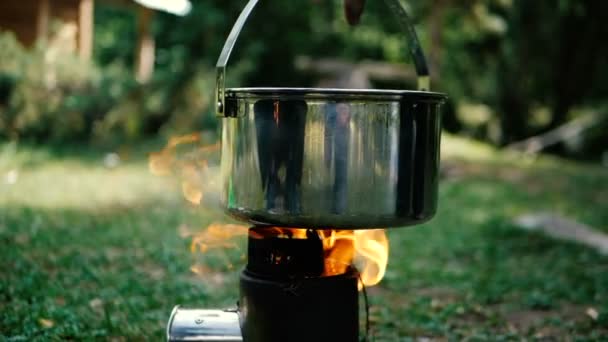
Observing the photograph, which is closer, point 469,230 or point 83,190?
point 469,230

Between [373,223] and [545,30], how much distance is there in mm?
13058

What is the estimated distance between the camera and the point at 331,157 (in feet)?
7.82

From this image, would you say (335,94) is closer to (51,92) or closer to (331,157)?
(331,157)

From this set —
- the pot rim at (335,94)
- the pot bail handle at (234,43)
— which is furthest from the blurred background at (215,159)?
the pot rim at (335,94)

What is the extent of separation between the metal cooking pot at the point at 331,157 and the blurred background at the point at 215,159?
1.26 metres

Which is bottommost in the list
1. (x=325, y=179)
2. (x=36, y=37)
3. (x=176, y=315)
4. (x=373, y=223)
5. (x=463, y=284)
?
(x=463, y=284)

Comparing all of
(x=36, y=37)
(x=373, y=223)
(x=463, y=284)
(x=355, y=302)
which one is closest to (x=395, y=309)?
(x=463, y=284)

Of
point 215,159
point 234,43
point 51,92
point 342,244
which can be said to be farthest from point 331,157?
point 51,92

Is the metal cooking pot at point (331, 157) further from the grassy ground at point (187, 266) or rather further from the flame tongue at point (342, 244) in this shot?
the grassy ground at point (187, 266)

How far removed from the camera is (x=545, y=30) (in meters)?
14.3

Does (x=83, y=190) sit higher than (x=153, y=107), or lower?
lower

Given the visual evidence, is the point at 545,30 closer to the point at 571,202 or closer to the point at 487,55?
the point at 487,55

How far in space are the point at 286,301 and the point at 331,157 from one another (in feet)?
2.11

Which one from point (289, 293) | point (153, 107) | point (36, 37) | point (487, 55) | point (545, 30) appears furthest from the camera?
point (487, 55)
